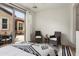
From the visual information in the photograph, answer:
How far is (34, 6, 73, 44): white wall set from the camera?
76.6 inches

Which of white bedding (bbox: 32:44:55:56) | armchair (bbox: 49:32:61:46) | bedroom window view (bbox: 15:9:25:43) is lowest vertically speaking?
white bedding (bbox: 32:44:55:56)

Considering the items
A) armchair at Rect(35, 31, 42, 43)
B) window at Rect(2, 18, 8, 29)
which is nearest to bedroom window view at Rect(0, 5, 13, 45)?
window at Rect(2, 18, 8, 29)

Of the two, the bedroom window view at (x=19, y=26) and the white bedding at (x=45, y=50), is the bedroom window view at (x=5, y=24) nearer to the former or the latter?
the bedroom window view at (x=19, y=26)

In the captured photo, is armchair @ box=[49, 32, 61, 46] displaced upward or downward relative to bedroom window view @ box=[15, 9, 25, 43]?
downward

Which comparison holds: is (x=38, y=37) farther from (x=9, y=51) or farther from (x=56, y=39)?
(x=9, y=51)

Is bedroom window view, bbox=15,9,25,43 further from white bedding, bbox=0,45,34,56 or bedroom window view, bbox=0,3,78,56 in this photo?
white bedding, bbox=0,45,34,56

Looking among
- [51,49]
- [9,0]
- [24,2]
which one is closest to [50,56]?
[51,49]

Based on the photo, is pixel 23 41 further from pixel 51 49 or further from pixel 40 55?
pixel 51 49

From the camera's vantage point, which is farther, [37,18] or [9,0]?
[37,18]

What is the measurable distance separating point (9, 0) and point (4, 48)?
802 millimetres

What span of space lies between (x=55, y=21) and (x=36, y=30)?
1.20 ft

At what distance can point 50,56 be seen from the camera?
1.92 m

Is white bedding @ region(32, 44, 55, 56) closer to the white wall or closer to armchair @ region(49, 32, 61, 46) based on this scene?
armchair @ region(49, 32, 61, 46)

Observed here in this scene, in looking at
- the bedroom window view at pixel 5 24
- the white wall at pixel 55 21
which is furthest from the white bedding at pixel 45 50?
the bedroom window view at pixel 5 24
